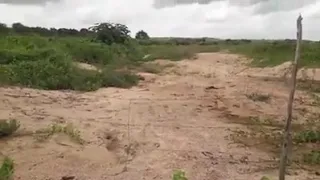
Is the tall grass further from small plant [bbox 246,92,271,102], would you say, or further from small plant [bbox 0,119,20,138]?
small plant [bbox 0,119,20,138]

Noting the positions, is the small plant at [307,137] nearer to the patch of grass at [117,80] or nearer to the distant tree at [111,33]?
the patch of grass at [117,80]

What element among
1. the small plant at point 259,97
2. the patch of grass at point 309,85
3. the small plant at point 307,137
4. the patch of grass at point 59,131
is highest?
the patch of grass at point 59,131

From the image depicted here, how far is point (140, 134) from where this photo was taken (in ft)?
28.9

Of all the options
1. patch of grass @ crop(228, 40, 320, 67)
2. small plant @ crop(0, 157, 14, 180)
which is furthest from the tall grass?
patch of grass @ crop(228, 40, 320, 67)

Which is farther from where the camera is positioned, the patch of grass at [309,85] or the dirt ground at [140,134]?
the patch of grass at [309,85]

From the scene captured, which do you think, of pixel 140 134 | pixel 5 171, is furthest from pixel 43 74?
pixel 5 171

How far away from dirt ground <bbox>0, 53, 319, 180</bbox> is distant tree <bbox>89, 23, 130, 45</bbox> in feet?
46.1

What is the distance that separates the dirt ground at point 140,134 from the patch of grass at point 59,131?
0.11 meters

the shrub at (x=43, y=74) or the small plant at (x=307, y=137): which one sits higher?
the shrub at (x=43, y=74)

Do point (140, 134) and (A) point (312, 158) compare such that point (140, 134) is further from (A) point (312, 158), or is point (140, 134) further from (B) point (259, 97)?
(B) point (259, 97)

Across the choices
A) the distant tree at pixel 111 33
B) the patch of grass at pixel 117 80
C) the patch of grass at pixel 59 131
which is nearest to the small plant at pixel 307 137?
the patch of grass at pixel 59 131

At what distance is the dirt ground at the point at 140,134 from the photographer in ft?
23.5

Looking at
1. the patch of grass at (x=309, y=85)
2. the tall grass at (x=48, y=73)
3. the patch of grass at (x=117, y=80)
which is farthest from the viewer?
the patch of grass at (x=309, y=85)

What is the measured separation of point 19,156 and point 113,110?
326cm
